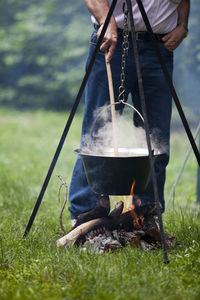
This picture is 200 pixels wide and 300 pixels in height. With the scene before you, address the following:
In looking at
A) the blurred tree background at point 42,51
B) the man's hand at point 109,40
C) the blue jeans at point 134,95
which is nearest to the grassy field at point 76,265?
the blue jeans at point 134,95

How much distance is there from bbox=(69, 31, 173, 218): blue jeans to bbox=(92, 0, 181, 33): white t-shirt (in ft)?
0.37

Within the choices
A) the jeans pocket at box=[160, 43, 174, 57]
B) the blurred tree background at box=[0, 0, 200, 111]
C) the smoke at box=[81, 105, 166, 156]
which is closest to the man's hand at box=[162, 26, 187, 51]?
the jeans pocket at box=[160, 43, 174, 57]

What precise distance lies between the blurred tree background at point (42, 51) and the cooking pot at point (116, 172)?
8.17 meters

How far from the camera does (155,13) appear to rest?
2.81m

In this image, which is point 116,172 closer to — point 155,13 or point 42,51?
point 155,13

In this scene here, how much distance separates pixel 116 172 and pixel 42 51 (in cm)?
997

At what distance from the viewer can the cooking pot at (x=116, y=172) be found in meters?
2.37

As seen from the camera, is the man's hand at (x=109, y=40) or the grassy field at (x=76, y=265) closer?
the grassy field at (x=76, y=265)

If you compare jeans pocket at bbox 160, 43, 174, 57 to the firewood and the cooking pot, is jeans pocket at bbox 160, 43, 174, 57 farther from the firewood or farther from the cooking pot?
the firewood

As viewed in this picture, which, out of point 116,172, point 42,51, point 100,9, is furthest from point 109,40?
point 42,51

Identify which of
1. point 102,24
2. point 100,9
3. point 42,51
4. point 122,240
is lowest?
point 122,240

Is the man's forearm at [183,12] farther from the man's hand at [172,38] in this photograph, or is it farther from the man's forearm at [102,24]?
the man's forearm at [102,24]

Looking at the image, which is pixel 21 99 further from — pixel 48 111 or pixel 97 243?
pixel 97 243

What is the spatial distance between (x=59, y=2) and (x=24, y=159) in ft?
19.7
